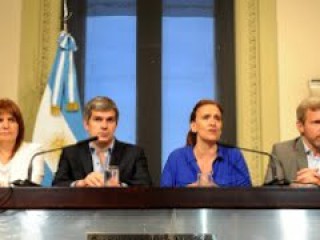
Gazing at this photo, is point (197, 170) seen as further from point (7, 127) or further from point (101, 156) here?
point (7, 127)

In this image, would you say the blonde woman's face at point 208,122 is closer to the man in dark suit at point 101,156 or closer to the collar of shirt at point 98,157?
the man in dark suit at point 101,156

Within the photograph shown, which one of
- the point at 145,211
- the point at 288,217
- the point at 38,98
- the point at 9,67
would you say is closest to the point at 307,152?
the point at 288,217

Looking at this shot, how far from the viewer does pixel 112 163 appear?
3184 mm

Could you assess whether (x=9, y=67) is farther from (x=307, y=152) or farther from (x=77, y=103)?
(x=307, y=152)

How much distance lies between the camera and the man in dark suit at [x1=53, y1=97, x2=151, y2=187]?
3.15 metres

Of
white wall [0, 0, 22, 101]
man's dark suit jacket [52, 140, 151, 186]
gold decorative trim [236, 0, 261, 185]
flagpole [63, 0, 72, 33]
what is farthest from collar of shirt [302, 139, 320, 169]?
white wall [0, 0, 22, 101]

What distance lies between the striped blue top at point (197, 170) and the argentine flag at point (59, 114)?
1.22 meters

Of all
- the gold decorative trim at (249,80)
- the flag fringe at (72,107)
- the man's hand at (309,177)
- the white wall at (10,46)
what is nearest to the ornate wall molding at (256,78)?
the gold decorative trim at (249,80)

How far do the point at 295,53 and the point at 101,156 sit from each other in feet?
6.82

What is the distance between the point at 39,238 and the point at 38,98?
7.83 ft

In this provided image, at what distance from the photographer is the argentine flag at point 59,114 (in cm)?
430

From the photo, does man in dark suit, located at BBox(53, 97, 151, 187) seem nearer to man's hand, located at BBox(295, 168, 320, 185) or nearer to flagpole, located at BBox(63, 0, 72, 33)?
man's hand, located at BBox(295, 168, 320, 185)

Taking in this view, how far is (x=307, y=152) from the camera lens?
3.23m

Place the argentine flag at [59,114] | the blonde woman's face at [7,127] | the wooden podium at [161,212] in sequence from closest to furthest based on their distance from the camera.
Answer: the wooden podium at [161,212], the blonde woman's face at [7,127], the argentine flag at [59,114]
